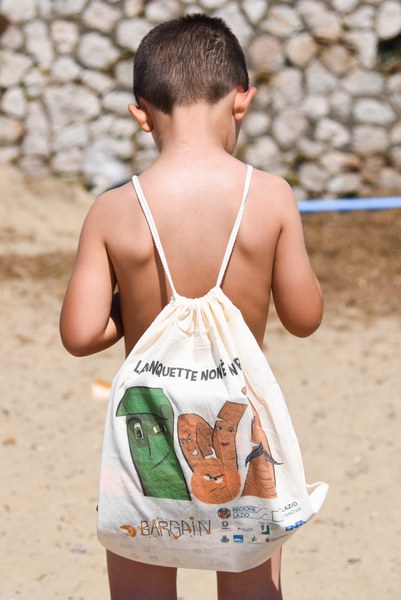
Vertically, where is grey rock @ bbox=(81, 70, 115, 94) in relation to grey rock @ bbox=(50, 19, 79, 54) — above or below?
below

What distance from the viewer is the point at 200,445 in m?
1.94

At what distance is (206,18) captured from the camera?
2127mm

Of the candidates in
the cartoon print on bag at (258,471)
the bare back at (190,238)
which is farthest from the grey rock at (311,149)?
the cartoon print on bag at (258,471)

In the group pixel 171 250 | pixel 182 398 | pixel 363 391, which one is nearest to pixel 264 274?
pixel 171 250

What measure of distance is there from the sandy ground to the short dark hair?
6.61 ft

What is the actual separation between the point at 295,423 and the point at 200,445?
3078 mm

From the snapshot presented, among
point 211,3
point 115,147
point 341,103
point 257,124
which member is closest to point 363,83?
point 341,103

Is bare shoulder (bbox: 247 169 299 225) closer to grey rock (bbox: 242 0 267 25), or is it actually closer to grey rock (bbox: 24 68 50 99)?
grey rock (bbox: 242 0 267 25)

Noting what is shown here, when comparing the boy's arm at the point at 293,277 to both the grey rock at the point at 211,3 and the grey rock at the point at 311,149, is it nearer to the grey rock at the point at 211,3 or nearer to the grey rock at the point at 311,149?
the grey rock at the point at 311,149

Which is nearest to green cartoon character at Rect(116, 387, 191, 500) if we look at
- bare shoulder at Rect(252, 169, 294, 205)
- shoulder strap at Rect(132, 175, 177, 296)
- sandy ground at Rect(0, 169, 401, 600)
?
shoulder strap at Rect(132, 175, 177, 296)

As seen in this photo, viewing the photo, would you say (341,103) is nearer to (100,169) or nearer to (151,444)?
(100,169)

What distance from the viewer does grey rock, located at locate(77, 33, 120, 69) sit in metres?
9.18

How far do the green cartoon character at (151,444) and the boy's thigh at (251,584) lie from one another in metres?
0.35

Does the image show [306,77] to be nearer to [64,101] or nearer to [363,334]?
[64,101]
